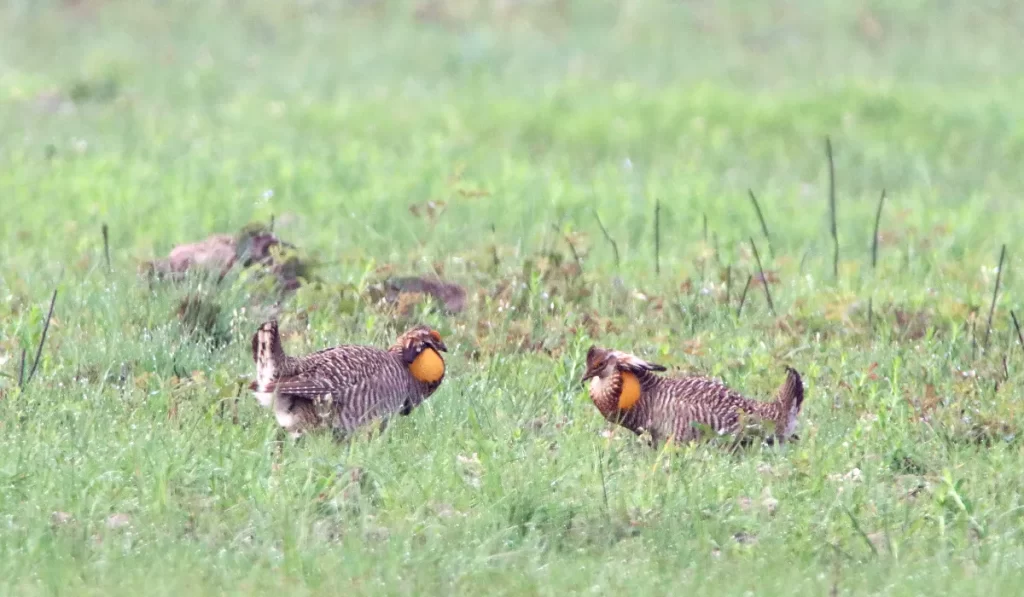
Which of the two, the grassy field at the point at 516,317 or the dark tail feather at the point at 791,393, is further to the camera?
the dark tail feather at the point at 791,393

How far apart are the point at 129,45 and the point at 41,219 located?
336 inches

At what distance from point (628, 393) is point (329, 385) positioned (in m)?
1.21

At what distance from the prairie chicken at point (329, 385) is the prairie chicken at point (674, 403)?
812 millimetres

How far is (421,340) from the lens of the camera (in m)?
6.87

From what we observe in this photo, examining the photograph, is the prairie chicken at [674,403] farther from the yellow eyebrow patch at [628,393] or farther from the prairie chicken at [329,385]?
the prairie chicken at [329,385]

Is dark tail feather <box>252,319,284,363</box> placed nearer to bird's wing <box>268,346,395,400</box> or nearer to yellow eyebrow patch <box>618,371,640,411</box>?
bird's wing <box>268,346,395,400</box>

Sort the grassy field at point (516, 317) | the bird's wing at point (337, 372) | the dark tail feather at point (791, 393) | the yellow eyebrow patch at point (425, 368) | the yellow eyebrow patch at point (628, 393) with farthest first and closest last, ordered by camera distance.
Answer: the yellow eyebrow patch at point (425, 368), the yellow eyebrow patch at point (628, 393), the dark tail feather at point (791, 393), the bird's wing at point (337, 372), the grassy field at point (516, 317)

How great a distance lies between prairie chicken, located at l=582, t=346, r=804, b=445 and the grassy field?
0.48 ft

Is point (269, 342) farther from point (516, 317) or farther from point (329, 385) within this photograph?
point (516, 317)

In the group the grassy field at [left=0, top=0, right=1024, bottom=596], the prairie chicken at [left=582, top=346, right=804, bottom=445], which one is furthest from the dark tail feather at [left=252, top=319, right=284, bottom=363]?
the prairie chicken at [left=582, top=346, right=804, bottom=445]

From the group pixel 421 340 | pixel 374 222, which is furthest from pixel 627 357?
pixel 374 222

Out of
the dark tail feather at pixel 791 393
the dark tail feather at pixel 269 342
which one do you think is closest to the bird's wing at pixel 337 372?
the dark tail feather at pixel 269 342

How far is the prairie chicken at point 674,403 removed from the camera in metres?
6.51

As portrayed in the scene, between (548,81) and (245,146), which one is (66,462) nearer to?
(245,146)
